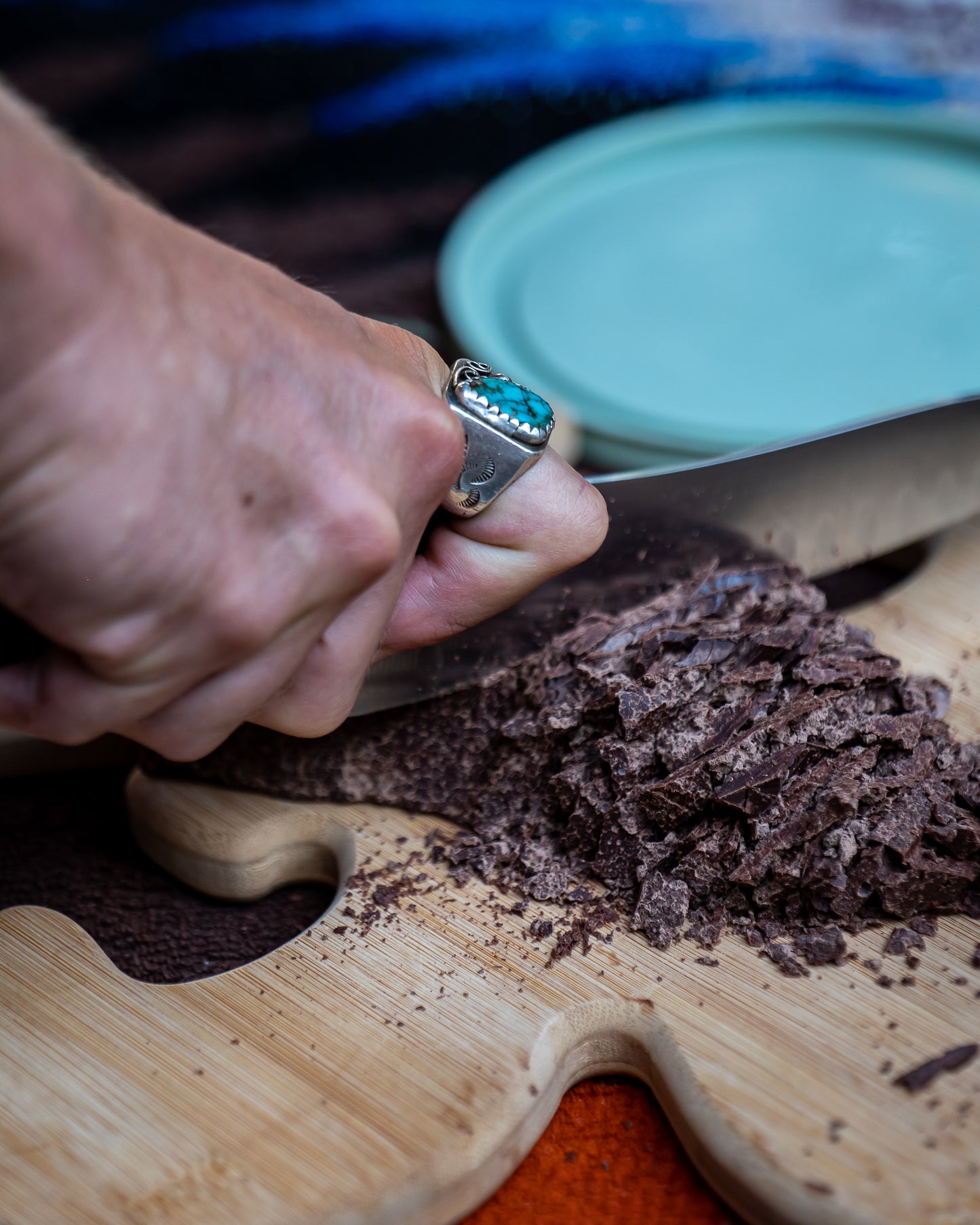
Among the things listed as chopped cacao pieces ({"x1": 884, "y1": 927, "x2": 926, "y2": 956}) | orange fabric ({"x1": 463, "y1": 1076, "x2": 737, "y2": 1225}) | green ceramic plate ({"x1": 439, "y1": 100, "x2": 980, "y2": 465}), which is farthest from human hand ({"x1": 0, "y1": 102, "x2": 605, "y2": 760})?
green ceramic plate ({"x1": 439, "y1": 100, "x2": 980, "y2": 465})

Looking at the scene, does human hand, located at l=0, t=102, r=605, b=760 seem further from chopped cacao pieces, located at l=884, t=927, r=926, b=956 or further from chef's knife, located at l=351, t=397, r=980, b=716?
chopped cacao pieces, located at l=884, t=927, r=926, b=956

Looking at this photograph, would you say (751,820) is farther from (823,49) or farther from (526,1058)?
(823,49)

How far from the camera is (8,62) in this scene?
351cm

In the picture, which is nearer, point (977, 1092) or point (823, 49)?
point (977, 1092)

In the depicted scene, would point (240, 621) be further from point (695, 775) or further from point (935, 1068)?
point (935, 1068)

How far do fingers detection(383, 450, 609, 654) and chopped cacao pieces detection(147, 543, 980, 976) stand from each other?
147 millimetres

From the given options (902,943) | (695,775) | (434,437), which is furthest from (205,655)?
(902,943)

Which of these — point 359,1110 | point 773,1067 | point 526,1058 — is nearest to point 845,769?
point 773,1067

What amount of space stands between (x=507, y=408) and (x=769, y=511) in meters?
0.54

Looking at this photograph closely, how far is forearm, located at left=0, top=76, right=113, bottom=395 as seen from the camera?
0.71 metres

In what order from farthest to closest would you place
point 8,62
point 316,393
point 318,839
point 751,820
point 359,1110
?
point 8,62 → point 318,839 → point 751,820 → point 359,1110 → point 316,393

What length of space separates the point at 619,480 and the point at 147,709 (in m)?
0.70

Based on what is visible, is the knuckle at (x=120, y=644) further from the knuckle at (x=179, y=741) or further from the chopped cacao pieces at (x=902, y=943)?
the chopped cacao pieces at (x=902, y=943)

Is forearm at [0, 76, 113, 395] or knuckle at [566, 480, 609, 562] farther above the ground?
forearm at [0, 76, 113, 395]
